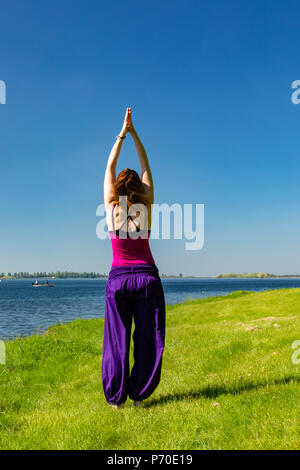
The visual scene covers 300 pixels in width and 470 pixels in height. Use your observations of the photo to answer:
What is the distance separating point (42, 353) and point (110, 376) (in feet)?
29.2

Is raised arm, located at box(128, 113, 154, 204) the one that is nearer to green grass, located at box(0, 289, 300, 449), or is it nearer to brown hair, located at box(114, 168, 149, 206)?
brown hair, located at box(114, 168, 149, 206)

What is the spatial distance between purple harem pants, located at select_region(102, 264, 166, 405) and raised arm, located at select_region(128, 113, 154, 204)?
1251mm

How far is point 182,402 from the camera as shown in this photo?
5.78m

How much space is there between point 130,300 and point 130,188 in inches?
70.1

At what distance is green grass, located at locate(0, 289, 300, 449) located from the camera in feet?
14.7

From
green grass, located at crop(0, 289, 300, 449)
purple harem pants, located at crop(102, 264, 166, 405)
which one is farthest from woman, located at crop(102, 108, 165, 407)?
green grass, located at crop(0, 289, 300, 449)

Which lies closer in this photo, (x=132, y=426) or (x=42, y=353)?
(x=132, y=426)

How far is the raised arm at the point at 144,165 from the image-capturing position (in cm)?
599

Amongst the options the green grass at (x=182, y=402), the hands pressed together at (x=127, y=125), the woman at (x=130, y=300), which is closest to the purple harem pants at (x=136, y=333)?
the woman at (x=130, y=300)

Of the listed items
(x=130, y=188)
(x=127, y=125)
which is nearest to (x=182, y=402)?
(x=130, y=188)

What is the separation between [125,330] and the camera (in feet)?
18.6
